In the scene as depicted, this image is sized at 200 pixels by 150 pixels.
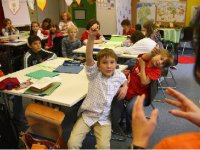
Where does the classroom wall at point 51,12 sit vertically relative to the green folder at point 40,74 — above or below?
above

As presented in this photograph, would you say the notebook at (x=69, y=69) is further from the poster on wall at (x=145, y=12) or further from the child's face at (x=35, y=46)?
the poster on wall at (x=145, y=12)

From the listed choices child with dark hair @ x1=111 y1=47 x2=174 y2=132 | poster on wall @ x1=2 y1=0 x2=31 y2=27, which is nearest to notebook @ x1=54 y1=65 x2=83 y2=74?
child with dark hair @ x1=111 y1=47 x2=174 y2=132

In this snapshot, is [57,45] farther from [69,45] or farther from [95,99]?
[95,99]

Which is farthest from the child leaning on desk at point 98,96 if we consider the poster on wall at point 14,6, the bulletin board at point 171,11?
the bulletin board at point 171,11

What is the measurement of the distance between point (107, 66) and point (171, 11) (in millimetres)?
5583

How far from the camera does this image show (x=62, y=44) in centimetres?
416

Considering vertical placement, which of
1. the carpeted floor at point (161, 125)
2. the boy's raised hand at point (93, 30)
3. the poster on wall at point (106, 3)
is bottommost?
the carpeted floor at point (161, 125)

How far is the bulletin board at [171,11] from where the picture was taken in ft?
23.0

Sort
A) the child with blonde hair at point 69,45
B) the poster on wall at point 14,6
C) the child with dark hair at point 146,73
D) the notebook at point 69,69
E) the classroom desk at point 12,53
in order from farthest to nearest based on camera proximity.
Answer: the poster on wall at point 14,6 → the classroom desk at point 12,53 → the child with blonde hair at point 69,45 → the notebook at point 69,69 → the child with dark hair at point 146,73

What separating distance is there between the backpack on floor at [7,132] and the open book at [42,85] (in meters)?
0.37

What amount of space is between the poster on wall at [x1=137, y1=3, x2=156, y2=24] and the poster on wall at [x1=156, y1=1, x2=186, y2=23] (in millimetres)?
144

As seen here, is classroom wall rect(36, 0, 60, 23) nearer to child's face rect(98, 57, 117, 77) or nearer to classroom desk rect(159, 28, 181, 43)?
classroom desk rect(159, 28, 181, 43)

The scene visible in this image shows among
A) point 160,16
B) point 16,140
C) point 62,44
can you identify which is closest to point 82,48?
point 62,44

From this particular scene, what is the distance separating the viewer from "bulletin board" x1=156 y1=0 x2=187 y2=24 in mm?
7023
